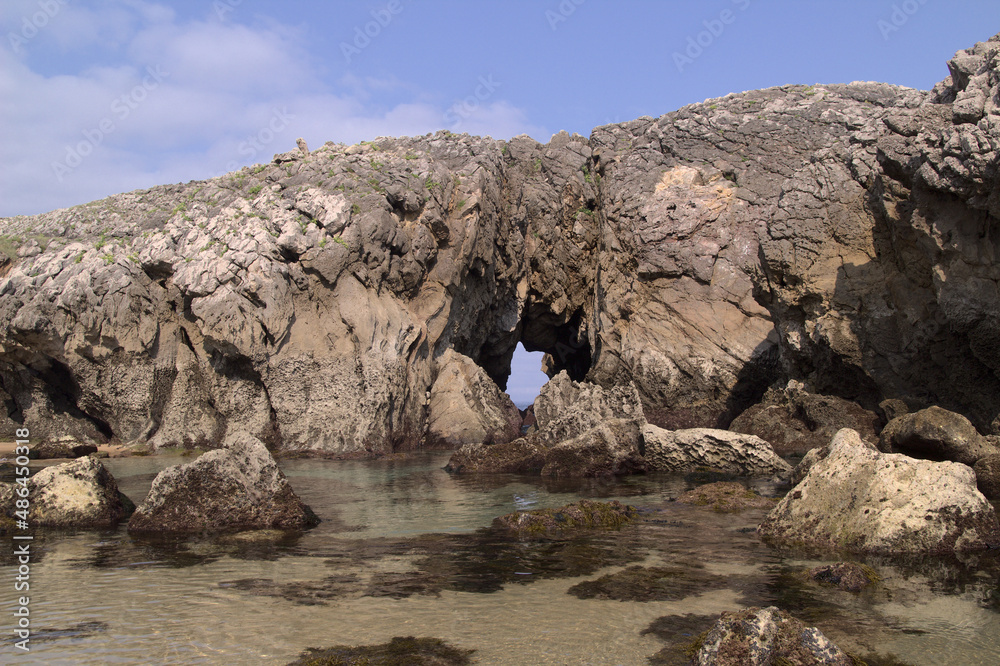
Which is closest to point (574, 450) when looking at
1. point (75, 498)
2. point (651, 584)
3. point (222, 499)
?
point (222, 499)

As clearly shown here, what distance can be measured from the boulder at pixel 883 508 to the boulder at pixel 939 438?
4259 mm

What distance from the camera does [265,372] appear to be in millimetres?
25812

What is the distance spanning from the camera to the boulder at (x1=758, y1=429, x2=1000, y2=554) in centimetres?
834

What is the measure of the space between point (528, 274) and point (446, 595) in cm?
3161

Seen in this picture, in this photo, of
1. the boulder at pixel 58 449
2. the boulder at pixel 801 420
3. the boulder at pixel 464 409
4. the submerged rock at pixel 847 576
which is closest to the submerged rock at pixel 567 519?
the submerged rock at pixel 847 576

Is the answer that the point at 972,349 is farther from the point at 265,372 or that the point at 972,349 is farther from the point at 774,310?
the point at 265,372

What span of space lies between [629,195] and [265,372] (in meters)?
19.1

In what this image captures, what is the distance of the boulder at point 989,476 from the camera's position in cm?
1126

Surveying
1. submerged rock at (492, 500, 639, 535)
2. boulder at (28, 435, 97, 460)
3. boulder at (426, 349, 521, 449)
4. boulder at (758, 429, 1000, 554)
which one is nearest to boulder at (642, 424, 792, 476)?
boulder at (758, 429, 1000, 554)

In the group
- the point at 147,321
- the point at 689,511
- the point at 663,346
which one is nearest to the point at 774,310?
the point at 663,346

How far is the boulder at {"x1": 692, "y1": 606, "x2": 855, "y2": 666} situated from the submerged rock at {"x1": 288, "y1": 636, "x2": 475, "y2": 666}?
69.5 inches

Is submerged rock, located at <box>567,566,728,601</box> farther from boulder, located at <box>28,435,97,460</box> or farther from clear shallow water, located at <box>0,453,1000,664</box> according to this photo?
boulder, located at <box>28,435,97,460</box>

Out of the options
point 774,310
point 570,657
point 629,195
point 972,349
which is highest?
point 629,195

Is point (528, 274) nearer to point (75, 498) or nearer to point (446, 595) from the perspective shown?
point (75, 498)
